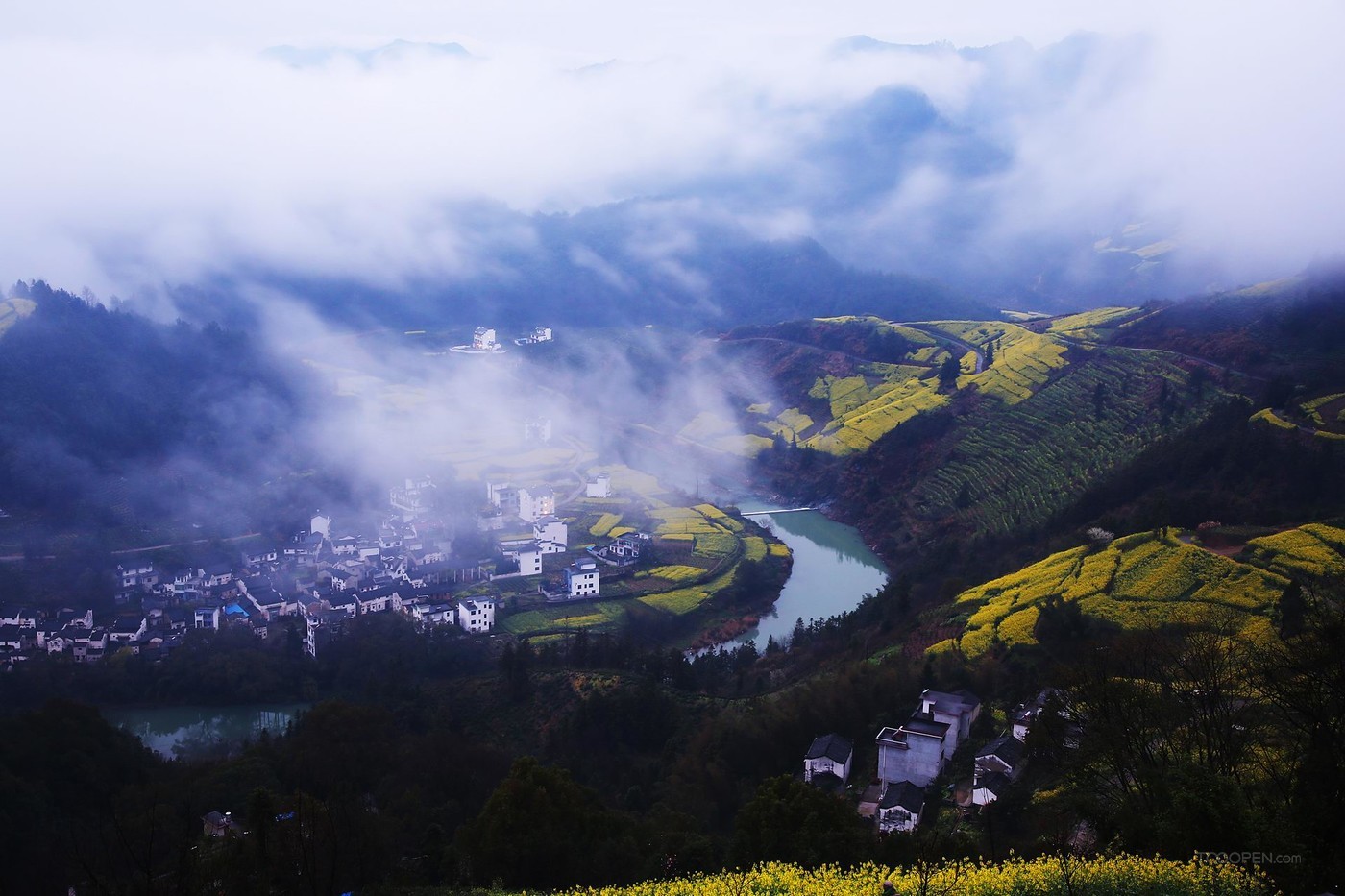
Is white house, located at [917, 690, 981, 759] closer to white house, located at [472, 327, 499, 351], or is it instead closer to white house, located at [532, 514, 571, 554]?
white house, located at [532, 514, 571, 554]

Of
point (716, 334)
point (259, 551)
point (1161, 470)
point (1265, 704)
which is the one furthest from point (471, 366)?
point (1265, 704)

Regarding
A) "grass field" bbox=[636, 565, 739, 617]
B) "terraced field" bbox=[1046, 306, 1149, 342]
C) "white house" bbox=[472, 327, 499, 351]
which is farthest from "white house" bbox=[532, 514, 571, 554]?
"white house" bbox=[472, 327, 499, 351]

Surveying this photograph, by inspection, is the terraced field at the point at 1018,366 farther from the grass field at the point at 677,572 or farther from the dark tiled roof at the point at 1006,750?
the dark tiled roof at the point at 1006,750

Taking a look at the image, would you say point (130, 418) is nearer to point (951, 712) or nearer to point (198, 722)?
point (198, 722)

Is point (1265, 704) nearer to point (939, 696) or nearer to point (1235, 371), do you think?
point (939, 696)

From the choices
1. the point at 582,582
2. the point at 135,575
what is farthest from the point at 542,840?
the point at 135,575

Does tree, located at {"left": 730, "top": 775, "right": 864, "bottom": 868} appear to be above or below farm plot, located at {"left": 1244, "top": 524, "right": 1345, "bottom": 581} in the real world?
below
